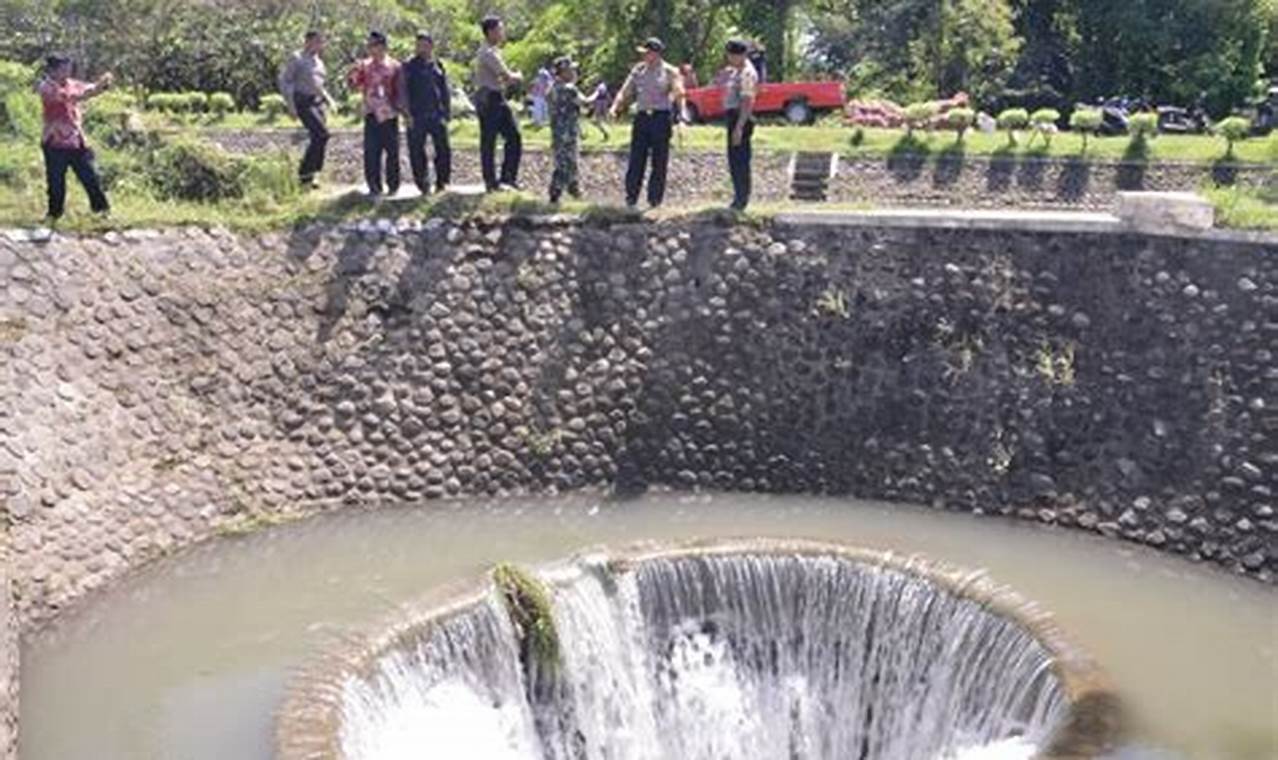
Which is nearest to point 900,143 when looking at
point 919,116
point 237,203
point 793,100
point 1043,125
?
point 919,116

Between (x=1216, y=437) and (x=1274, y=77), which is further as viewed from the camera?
(x=1274, y=77)

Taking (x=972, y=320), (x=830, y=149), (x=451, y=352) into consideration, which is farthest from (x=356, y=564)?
(x=830, y=149)

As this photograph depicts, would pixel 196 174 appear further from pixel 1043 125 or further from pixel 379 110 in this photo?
pixel 1043 125

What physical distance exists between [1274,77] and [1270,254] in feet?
68.0

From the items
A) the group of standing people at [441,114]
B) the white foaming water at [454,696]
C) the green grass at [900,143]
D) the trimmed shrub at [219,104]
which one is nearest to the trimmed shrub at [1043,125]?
the green grass at [900,143]

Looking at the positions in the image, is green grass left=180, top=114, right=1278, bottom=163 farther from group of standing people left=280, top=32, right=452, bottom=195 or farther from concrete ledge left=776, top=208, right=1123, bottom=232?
group of standing people left=280, top=32, right=452, bottom=195

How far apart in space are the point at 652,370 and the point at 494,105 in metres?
2.57

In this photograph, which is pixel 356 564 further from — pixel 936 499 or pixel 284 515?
pixel 936 499

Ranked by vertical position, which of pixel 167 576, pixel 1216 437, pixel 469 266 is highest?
pixel 469 266

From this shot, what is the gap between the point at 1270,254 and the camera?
1084 cm

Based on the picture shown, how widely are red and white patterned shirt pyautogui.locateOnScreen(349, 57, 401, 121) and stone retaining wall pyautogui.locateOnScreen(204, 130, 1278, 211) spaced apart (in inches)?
134

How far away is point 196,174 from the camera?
12680 mm

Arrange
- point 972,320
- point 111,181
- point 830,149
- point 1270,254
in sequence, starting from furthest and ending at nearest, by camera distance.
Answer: point 830,149 → point 111,181 → point 972,320 → point 1270,254

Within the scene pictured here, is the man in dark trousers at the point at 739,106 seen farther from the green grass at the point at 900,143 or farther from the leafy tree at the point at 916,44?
the leafy tree at the point at 916,44
